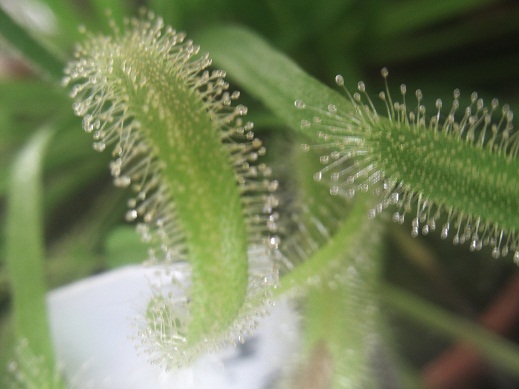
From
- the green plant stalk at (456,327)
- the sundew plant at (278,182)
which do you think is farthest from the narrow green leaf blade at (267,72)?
the green plant stalk at (456,327)

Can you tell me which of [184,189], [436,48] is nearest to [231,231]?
[184,189]

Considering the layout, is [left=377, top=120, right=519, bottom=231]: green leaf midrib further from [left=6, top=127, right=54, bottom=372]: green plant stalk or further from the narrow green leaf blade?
[left=6, top=127, right=54, bottom=372]: green plant stalk

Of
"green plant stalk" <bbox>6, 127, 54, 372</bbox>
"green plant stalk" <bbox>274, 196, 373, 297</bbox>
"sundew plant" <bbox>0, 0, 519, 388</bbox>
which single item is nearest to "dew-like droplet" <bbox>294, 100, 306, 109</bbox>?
"sundew plant" <bbox>0, 0, 519, 388</bbox>

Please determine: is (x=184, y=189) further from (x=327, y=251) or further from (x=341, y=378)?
(x=341, y=378)

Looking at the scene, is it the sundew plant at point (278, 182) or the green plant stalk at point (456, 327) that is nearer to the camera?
the sundew plant at point (278, 182)

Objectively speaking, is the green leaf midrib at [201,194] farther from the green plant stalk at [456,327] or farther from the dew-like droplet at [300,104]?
the green plant stalk at [456,327]

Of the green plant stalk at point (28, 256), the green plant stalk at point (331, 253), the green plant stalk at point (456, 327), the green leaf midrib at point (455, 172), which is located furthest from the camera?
the green plant stalk at point (456, 327)

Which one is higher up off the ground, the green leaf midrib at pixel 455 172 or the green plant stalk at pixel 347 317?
the green leaf midrib at pixel 455 172

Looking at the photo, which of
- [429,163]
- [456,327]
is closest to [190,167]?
[429,163]

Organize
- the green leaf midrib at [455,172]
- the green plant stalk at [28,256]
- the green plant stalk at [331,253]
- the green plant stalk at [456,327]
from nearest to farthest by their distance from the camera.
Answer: the green leaf midrib at [455,172] < the green plant stalk at [331,253] < the green plant stalk at [28,256] < the green plant stalk at [456,327]
